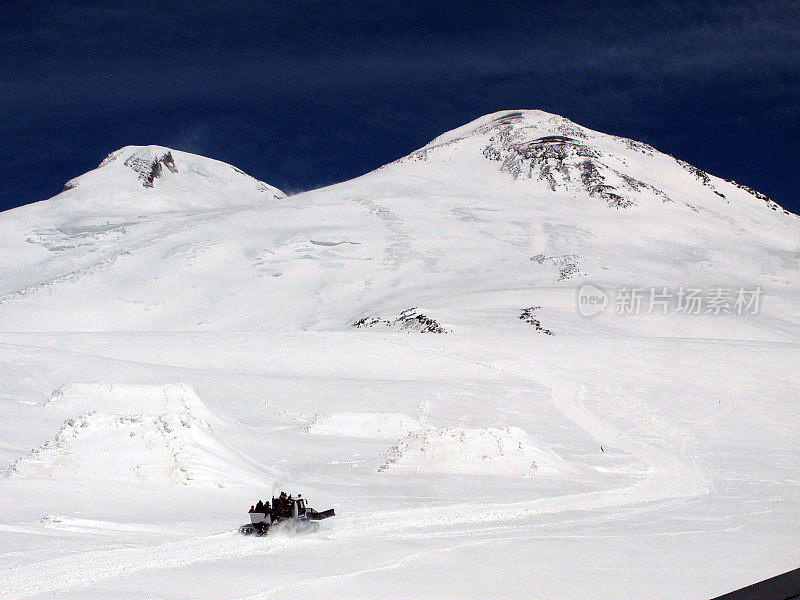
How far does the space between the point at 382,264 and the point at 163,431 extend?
229 ft

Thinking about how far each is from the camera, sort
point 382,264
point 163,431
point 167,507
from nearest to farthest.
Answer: point 167,507 → point 163,431 → point 382,264

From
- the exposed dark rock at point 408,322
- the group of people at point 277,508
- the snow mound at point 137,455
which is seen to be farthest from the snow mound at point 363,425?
the exposed dark rock at point 408,322

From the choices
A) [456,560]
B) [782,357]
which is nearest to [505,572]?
[456,560]

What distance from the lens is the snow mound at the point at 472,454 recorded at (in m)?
18.0

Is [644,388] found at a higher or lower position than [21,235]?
lower

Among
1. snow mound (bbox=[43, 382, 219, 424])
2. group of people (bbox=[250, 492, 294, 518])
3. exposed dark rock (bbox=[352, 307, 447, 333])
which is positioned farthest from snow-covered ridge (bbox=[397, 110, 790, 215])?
group of people (bbox=[250, 492, 294, 518])

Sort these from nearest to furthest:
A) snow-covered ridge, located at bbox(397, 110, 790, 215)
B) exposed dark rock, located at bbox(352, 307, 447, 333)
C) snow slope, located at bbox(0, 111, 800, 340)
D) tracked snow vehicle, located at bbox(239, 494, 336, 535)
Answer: tracked snow vehicle, located at bbox(239, 494, 336, 535) → exposed dark rock, located at bbox(352, 307, 447, 333) → snow slope, located at bbox(0, 111, 800, 340) → snow-covered ridge, located at bbox(397, 110, 790, 215)

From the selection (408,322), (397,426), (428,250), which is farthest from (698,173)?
(397,426)

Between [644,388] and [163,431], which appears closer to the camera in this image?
[163,431]

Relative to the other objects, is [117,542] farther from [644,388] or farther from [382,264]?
[382,264]

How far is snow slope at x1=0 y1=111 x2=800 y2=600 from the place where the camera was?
349 inches

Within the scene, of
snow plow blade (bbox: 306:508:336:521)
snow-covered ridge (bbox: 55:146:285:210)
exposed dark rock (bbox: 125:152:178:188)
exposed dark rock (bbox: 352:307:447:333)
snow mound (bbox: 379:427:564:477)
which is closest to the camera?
snow plow blade (bbox: 306:508:336:521)

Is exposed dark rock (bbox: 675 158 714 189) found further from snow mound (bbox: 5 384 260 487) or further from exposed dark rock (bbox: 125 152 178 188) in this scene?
snow mound (bbox: 5 384 260 487)

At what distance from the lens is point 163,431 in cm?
1460
